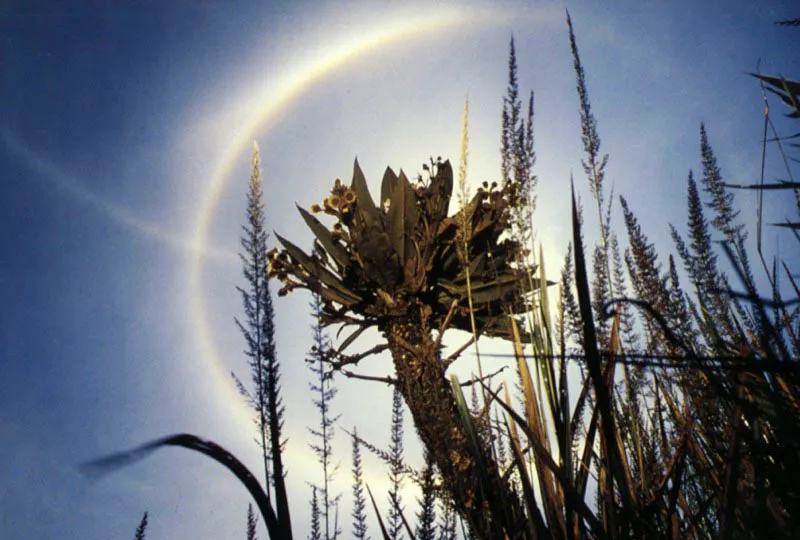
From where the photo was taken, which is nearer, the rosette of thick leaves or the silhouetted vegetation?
the silhouetted vegetation

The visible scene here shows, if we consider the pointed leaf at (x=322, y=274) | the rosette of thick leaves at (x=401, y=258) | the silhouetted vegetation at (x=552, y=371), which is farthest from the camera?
the pointed leaf at (x=322, y=274)

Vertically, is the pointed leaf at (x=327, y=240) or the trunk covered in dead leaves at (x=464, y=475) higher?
the pointed leaf at (x=327, y=240)

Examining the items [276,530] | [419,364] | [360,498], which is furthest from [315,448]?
[276,530]

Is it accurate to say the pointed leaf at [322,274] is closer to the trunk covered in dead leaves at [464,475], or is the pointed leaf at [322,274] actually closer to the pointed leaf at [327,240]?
the pointed leaf at [327,240]

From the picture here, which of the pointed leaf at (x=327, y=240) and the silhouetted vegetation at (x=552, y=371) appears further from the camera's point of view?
the pointed leaf at (x=327, y=240)

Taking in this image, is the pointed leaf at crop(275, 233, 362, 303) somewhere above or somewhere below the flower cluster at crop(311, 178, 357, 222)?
below

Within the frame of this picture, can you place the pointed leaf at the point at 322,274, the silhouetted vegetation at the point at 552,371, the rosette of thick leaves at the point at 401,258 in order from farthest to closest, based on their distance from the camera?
the pointed leaf at the point at 322,274 < the rosette of thick leaves at the point at 401,258 < the silhouetted vegetation at the point at 552,371

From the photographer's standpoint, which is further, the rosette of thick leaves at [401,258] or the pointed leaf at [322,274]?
the pointed leaf at [322,274]

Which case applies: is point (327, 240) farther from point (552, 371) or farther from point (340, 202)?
point (552, 371)

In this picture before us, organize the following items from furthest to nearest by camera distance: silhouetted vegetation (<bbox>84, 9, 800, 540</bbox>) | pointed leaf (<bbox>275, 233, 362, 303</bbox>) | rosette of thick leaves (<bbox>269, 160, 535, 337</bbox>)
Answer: pointed leaf (<bbox>275, 233, 362, 303</bbox>)
rosette of thick leaves (<bbox>269, 160, 535, 337</bbox>)
silhouetted vegetation (<bbox>84, 9, 800, 540</bbox>)

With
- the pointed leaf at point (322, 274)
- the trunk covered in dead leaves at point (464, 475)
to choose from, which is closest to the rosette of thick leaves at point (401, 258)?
the pointed leaf at point (322, 274)

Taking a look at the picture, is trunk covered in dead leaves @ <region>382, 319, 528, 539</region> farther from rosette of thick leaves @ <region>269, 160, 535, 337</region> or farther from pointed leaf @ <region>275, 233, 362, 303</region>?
Answer: pointed leaf @ <region>275, 233, 362, 303</region>

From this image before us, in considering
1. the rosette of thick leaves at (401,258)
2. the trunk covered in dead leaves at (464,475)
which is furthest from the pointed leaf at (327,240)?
the trunk covered in dead leaves at (464,475)

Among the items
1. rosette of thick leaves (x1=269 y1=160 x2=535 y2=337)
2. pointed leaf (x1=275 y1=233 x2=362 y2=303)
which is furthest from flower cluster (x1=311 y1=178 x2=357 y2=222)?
pointed leaf (x1=275 y1=233 x2=362 y2=303)
